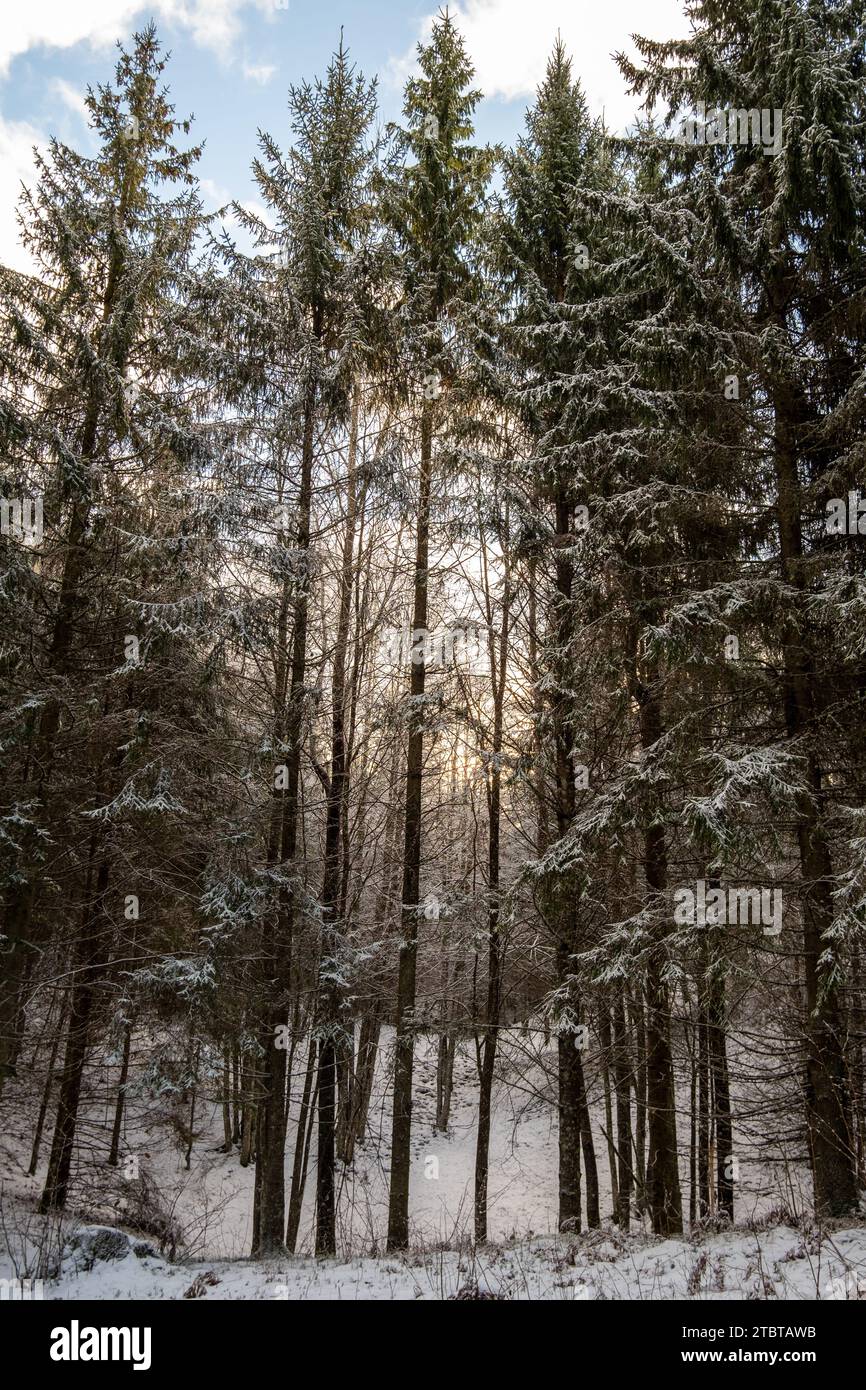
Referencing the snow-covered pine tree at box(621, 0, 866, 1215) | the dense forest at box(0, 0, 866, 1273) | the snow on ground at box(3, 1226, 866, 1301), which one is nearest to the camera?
the snow on ground at box(3, 1226, 866, 1301)

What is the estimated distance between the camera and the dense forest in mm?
6992

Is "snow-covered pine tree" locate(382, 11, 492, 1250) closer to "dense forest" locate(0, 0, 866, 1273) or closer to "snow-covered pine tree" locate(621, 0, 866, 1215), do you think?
"dense forest" locate(0, 0, 866, 1273)

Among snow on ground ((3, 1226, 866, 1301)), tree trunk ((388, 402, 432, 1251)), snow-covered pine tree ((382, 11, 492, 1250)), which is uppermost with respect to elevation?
snow-covered pine tree ((382, 11, 492, 1250))

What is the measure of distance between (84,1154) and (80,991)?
1030 cm

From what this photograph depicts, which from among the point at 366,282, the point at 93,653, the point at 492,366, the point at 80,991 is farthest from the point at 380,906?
the point at 366,282

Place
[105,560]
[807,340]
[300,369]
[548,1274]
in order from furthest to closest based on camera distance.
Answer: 1. [300,369]
2. [105,560]
3. [807,340]
4. [548,1274]

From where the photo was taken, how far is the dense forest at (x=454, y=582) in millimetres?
6992

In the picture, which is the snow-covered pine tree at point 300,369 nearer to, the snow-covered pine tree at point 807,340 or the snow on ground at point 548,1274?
the snow on ground at point 548,1274

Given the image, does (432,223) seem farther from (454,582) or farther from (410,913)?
(410,913)

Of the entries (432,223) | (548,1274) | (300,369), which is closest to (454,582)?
(300,369)

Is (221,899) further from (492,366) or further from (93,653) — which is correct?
(492,366)

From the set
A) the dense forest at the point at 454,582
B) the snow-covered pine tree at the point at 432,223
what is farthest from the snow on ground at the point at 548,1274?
the snow-covered pine tree at the point at 432,223

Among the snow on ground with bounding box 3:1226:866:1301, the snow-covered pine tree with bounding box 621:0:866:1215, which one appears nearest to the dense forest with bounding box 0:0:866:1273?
the snow-covered pine tree with bounding box 621:0:866:1215

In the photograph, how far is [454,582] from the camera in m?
12.5
